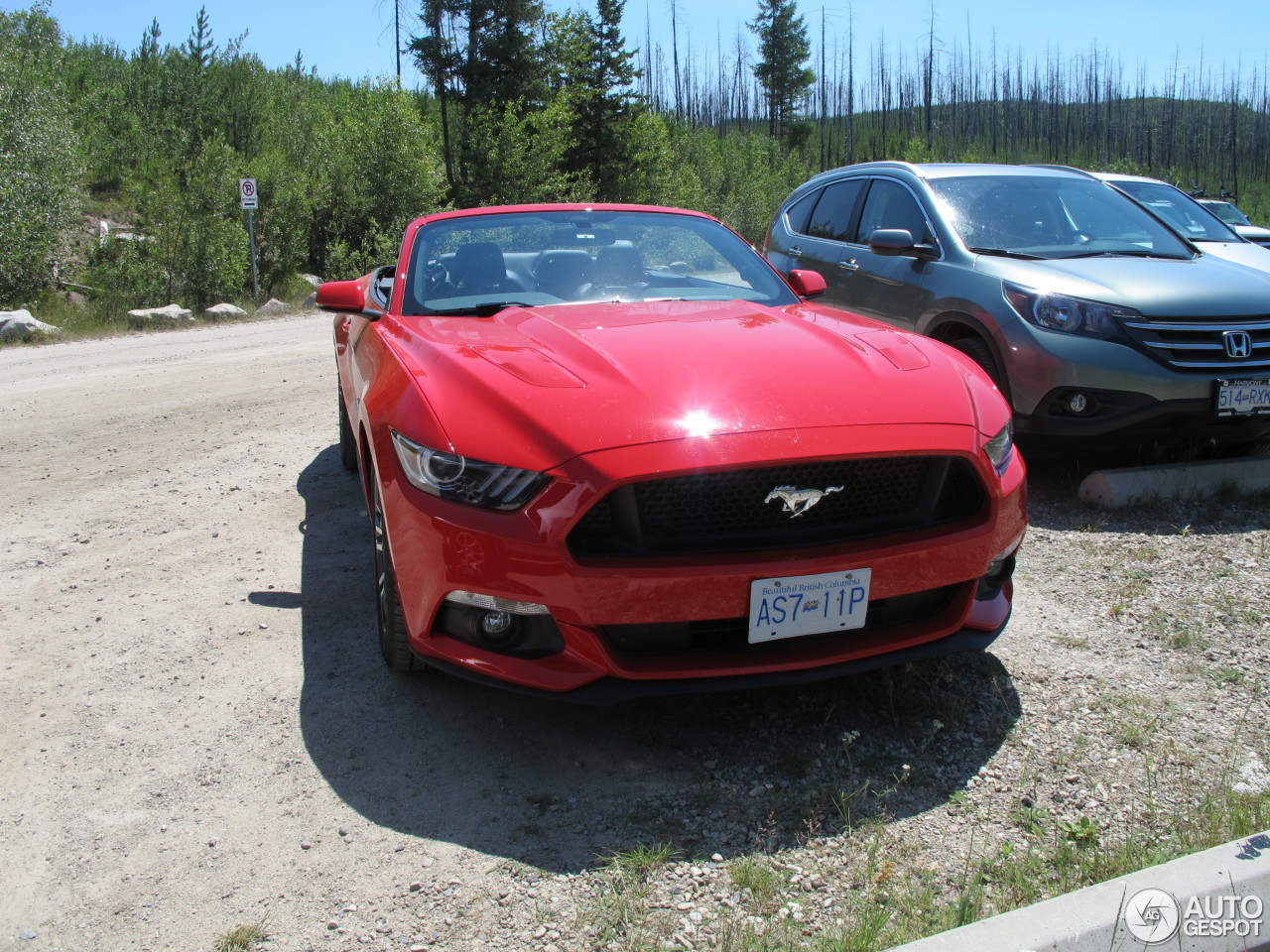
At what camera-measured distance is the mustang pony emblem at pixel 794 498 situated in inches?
96.7

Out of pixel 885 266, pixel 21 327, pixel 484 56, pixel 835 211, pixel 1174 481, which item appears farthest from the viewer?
pixel 484 56

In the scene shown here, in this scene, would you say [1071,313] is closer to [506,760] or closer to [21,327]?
[506,760]

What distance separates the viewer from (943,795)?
8.08 feet

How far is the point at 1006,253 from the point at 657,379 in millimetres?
3584

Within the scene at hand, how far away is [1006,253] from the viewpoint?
5.46m

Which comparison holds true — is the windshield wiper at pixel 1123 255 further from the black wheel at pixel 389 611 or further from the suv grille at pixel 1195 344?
the black wheel at pixel 389 611

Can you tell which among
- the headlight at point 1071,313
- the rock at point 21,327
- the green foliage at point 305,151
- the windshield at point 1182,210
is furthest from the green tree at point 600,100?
the headlight at point 1071,313

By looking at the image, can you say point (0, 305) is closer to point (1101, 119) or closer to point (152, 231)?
point (152, 231)

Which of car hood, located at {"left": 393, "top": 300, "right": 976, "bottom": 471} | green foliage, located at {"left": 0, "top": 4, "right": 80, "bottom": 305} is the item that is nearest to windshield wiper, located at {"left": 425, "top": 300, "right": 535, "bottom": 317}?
car hood, located at {"left": 393, "top": 300, "right": 976, "bottom": 471}

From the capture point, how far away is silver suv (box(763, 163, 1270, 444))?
4711 millimetres

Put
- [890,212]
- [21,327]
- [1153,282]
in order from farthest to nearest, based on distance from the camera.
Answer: [21,327], [890,212], [1153,282]

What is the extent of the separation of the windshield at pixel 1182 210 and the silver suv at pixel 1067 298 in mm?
2087

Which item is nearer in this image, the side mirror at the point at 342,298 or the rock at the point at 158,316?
the side mirror at the point at 342,298

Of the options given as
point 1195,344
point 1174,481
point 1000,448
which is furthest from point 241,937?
point 1195,344
